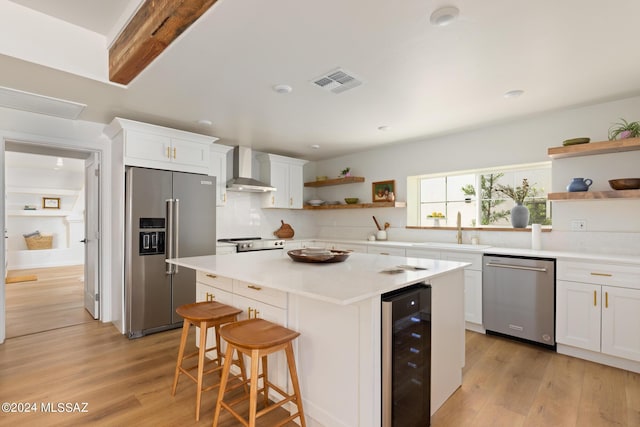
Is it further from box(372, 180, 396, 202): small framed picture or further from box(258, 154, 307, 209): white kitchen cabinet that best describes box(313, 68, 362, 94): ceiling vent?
box(258, 154, 307, 209): white kitchen cabinet

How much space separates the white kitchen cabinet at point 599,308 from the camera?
2.54m

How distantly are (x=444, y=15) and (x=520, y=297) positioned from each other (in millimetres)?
2696

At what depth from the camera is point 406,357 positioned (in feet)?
5.41

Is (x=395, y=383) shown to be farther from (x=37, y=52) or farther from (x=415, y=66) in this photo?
(x=37, y=52)

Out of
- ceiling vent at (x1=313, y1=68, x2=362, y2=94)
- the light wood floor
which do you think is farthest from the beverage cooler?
the light wood floor

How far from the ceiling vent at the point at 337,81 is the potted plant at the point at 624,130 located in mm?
2447

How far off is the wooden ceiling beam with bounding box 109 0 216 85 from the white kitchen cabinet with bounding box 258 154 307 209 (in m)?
2.82

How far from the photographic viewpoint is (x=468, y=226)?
4.25m

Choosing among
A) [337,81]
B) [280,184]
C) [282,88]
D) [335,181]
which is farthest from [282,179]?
[337,81]

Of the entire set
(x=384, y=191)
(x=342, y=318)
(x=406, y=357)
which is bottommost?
(x=406, y=357)

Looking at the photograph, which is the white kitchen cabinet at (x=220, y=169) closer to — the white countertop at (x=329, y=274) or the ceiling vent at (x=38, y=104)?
the ceiling vent at (x=38, y=104)

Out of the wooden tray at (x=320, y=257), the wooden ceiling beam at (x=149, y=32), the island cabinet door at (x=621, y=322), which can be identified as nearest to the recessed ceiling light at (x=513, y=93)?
the island cabinet door at (x=621, y=322)

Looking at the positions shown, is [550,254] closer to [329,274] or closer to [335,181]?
[329,274]

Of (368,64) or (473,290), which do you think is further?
(473,290)
